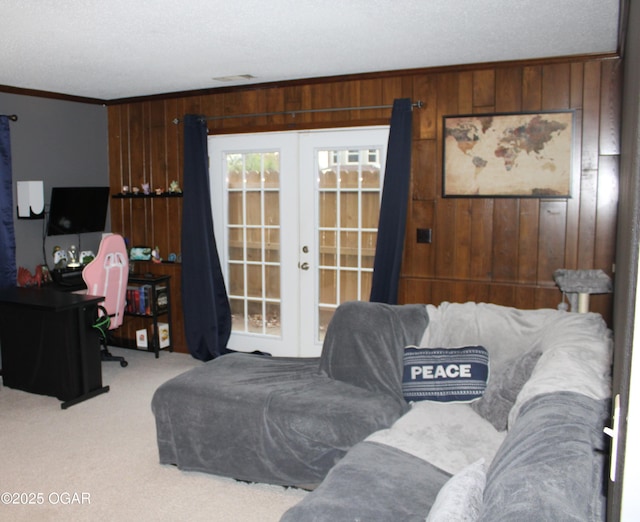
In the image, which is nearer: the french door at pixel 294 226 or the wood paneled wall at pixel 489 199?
the wood paneled wall at pixel 489 199

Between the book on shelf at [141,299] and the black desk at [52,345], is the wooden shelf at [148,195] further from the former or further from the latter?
the black desk at [52,345]

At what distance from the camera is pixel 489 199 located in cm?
470

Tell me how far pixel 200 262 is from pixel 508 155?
288cm

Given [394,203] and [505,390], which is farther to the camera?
[394,203]

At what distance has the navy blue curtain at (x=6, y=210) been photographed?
5.32m

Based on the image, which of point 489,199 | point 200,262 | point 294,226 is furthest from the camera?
point 200,262

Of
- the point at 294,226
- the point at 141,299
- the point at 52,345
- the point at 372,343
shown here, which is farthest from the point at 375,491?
the point at 141,299

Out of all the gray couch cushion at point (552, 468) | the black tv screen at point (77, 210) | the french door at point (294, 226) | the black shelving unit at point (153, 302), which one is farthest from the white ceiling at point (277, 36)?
the gray couch cushion at point (552, 468)

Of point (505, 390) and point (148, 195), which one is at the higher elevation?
point (148, 195)

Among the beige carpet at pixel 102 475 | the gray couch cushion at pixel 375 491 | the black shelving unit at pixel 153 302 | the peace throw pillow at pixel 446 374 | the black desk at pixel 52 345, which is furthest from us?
the black shelving unit at pixel 153 302

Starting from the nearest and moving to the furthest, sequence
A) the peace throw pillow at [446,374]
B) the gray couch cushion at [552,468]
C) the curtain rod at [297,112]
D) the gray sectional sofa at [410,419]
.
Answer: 1. the gray couch cushion at [552,468]
2. the gray sectional sofa at [410,419]
3. the peace throw pillow at [446,374]
4. the curtain rod at [297,112]

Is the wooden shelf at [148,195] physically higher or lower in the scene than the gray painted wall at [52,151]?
lower

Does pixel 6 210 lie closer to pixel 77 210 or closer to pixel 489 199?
pixel 77 210

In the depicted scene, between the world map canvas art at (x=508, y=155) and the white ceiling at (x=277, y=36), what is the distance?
46cm
